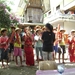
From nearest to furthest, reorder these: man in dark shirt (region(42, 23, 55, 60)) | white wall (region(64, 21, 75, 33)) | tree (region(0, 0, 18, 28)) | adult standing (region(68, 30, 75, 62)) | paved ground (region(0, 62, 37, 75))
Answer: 1. man in dark shirt (region(42, 23, 55, 60))
2. paved ground (region(0, 62, 37, 75))
3. adult standing (region(68, 30, 75, 62))
4. tree (region(0, 0, 18, 28))
5. white wall (region(64, 21, 75, 33))

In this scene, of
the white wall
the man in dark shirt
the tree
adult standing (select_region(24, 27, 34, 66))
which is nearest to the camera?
the man in dark shirt

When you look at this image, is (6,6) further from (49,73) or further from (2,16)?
(49,73)

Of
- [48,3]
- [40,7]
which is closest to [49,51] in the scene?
[40,7]

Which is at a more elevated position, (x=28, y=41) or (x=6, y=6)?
(x=6, y=6)

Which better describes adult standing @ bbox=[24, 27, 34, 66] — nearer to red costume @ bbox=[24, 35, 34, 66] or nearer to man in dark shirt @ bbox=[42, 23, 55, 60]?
red costume @ bbox=[24, 35, 34, 66]

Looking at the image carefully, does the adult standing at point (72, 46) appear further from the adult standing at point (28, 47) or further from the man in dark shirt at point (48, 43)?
the man in dark shirt at point (48, 43)

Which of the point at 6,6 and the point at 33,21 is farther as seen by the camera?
the point at 33,21

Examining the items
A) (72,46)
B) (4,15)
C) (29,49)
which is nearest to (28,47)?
(29,49)

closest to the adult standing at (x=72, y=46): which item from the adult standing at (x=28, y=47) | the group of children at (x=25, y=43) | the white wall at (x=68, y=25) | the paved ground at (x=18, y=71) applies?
the group of children at (x=25, y=43)

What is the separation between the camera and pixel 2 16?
13977 mm

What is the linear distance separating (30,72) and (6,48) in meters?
1.45

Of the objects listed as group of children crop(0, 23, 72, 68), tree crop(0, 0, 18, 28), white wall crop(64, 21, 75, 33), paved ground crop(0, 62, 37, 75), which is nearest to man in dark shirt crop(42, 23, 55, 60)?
paved ground crop(0, 62, 37, 75)

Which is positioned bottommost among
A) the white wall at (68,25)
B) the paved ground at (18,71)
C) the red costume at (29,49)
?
the paved ground at (18,71)

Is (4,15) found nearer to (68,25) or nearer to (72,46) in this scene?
(72,46)
